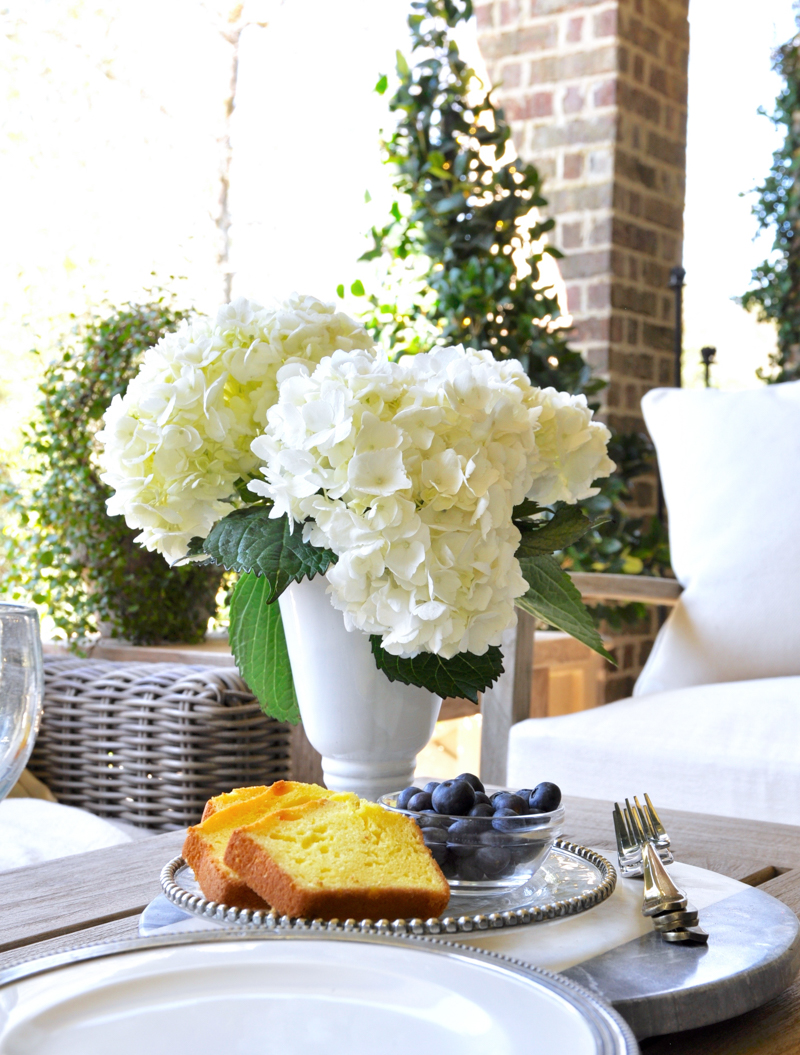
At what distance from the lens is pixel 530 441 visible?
0.67 m

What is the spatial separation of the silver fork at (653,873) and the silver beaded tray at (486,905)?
22 mm

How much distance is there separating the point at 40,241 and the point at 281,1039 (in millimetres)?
3244

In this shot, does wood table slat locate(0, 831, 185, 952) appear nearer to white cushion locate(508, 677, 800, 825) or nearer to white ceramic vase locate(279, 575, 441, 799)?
white ceramic vase locate(279, 575, 441, 799)

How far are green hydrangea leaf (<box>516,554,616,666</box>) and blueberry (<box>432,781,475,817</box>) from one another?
19 centimetres

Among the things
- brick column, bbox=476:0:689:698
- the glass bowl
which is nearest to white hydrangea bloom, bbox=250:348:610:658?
the glass bowl

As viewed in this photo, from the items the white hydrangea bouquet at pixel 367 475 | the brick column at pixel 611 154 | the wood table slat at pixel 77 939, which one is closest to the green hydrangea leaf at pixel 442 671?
the white hydrangea bouquet at pixel 367 475

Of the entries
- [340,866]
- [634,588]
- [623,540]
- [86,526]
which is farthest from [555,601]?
[623,540]

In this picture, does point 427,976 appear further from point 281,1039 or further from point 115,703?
point 115,703

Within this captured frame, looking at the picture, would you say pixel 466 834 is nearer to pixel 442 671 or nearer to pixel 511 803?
pixel 511 803

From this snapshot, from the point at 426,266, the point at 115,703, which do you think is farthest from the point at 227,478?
the point at 426,266

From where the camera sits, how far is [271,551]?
2.23ft

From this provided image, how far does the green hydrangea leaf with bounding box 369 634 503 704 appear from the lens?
696 mm

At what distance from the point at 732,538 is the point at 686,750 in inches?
19.9

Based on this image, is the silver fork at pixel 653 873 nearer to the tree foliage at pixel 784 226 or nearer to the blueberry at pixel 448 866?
the blueberry at pixel 448 866
